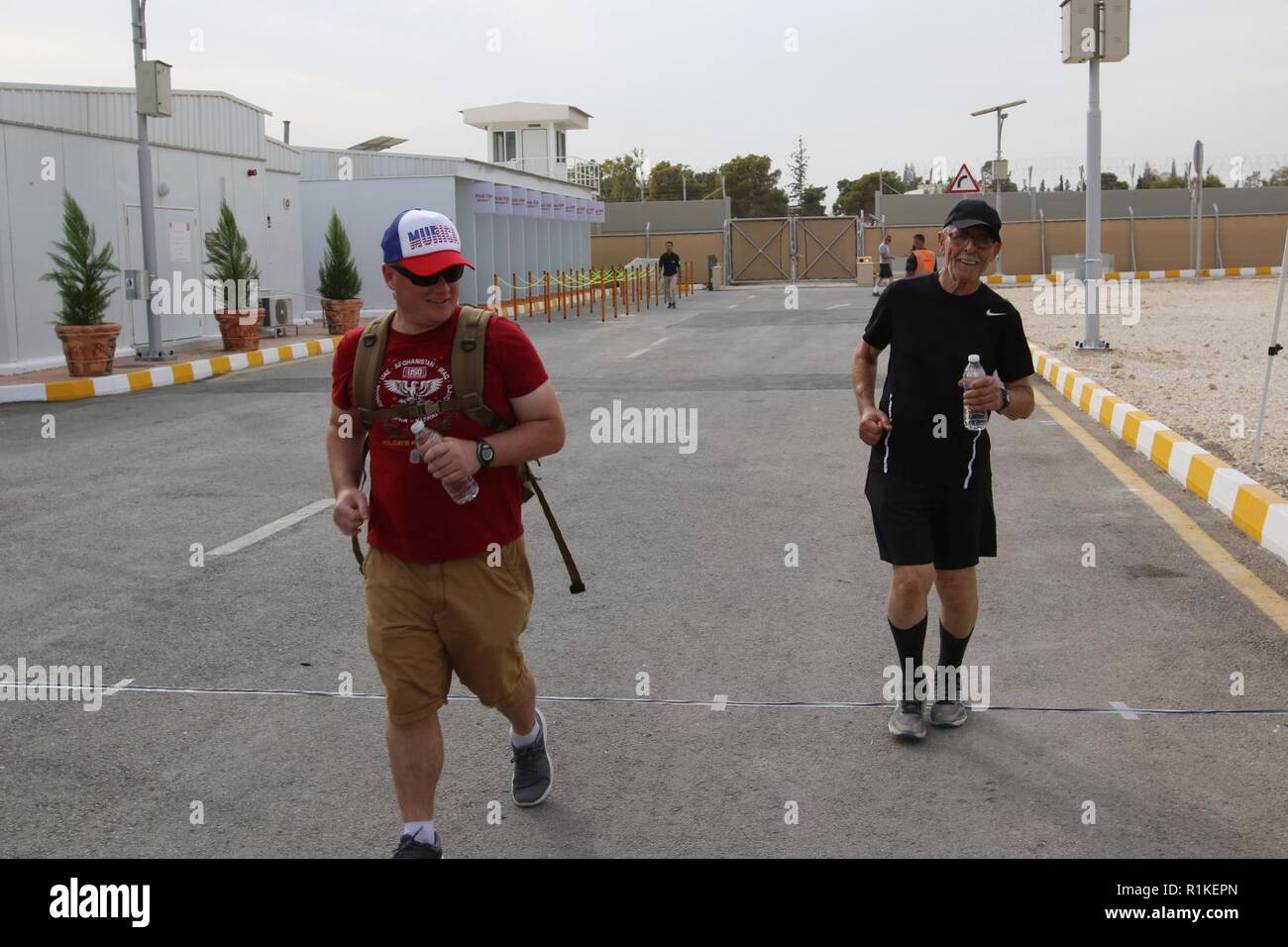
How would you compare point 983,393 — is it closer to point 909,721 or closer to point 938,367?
point 938,367

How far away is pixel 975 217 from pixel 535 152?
5362cm

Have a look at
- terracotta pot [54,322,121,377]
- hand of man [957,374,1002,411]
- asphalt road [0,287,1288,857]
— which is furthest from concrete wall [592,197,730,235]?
hand of man [957,374,1002,411]

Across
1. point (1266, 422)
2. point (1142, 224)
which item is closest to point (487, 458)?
point (1266, 422)

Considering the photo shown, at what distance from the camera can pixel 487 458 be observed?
3834 mm

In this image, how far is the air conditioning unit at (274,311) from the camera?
84.1 feet

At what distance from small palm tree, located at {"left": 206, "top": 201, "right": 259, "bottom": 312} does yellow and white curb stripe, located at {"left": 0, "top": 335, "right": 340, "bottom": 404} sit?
1.37 m

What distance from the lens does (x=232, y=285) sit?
23609mm

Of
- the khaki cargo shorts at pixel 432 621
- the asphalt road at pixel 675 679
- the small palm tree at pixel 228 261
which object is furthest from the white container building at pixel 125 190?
the khaki cargo shorts at pixel 432 621

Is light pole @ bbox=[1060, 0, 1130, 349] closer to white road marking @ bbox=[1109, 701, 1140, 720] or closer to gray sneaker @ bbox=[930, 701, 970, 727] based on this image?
white road marking @ bbox=[1109, 701, 1140, 720]

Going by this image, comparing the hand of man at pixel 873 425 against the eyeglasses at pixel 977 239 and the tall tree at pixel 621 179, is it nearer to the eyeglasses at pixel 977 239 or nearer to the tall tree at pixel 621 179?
the eyeglasses at pixel 977 239

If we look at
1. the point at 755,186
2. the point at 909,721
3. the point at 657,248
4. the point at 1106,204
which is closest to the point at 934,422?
the point at 909,721

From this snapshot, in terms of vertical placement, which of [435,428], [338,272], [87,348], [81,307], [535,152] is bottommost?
[435,428]

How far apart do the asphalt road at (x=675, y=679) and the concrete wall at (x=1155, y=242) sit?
4473cm
